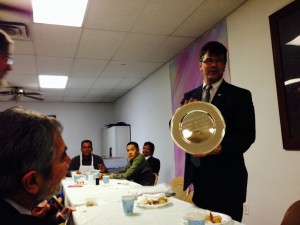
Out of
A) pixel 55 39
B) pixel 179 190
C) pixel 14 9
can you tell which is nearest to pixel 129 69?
pixel 55 39

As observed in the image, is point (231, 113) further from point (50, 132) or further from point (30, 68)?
point (30, 68)

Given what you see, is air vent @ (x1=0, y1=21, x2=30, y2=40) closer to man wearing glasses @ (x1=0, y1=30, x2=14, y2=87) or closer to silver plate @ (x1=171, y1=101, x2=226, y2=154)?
man wearing glasses @ (x1=0, y1=30, x2=14, y2=87)

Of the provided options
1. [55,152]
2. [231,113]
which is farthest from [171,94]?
[55,152]

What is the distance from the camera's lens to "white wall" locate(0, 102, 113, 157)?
743 cm

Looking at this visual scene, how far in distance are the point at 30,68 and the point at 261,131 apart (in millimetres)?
3624

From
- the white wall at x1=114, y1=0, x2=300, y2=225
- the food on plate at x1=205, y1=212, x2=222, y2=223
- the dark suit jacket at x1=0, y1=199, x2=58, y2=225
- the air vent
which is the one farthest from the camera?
the air vent

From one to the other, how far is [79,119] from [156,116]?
352 centimetres

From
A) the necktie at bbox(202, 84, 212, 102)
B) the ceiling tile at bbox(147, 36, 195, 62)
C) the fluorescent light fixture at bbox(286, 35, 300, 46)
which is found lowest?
the necktie at bbox(202, 84, 212, 102)

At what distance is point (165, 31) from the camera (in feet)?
10.4

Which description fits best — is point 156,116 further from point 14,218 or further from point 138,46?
point 14,218

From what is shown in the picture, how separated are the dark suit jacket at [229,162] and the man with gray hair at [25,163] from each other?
0.90 metres

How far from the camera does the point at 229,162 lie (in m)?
1.39

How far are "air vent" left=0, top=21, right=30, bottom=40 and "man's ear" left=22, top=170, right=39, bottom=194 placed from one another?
263cm

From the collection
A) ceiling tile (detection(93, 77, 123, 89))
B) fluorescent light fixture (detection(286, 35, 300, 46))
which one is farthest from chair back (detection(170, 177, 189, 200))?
ceiling tile (detection(93, 77, 123, 89))
